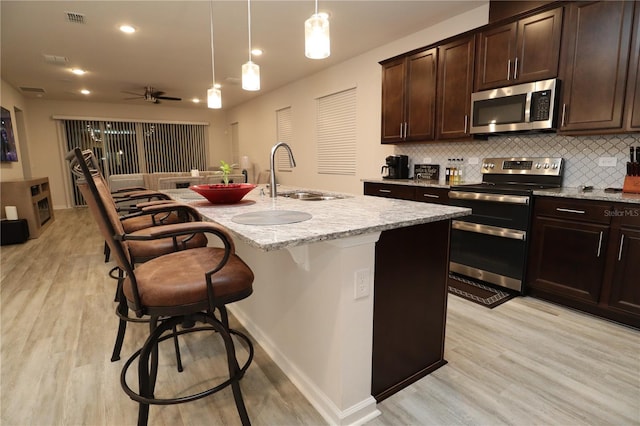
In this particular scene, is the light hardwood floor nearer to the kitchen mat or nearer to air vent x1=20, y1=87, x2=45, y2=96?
the kitchen mat

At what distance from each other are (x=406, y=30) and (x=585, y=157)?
2.38 metres

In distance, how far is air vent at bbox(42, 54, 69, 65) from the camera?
4.54 m

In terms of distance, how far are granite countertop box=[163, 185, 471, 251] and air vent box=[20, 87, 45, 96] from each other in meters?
7.08

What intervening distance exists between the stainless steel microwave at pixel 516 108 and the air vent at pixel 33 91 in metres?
7.96

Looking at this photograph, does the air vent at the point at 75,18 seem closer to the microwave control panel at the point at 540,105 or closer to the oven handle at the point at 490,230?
the oven handle at the point at 490,230

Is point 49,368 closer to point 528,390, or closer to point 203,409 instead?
point 203,409

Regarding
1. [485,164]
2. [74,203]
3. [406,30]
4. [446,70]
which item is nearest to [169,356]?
[485,164]

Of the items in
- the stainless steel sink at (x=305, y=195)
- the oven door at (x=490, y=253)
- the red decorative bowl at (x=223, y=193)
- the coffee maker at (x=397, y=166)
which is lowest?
the oven door at (x=490, y=253)

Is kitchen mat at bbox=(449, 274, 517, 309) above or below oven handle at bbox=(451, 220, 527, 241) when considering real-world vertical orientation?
below

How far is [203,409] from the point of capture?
150 cm

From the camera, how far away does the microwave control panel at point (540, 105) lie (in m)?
2.62

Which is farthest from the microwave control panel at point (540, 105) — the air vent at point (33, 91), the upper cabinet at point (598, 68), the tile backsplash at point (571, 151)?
the air vent at point (33, 91)

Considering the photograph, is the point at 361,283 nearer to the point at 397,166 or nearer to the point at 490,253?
the point at 490,253

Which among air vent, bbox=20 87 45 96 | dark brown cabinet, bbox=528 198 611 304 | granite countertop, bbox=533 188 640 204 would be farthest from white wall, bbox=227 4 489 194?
air vent, bbox=20 87 45 96
